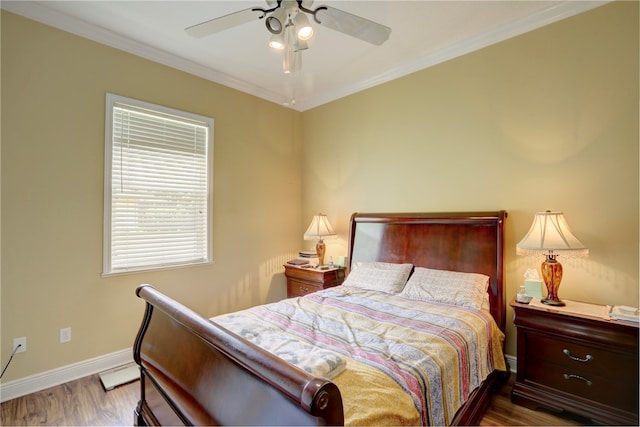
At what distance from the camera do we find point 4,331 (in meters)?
2.27

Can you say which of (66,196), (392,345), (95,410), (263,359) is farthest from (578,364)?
(66,196)

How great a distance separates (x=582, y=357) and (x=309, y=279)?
242cm

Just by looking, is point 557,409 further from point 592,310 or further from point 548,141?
point 548,141

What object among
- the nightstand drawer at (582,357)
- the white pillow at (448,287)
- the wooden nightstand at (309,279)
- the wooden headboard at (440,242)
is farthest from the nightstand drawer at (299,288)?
the nightstand drawer at (582,357)

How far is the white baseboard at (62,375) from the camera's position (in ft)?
7.47

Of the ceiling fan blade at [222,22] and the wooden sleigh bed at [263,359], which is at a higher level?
the ceiling fan blade at [222,22]

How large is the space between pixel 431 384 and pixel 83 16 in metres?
3.53

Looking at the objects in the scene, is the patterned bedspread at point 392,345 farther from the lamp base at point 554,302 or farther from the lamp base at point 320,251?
the lamp base at point 320,251

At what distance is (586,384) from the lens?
199 centimetres

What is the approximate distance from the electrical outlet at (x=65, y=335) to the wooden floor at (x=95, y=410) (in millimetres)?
342

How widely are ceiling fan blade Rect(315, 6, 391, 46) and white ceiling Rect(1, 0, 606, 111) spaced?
62cm

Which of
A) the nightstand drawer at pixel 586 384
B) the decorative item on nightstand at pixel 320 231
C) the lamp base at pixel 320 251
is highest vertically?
the decorative item on nightstand at pixel 320 231

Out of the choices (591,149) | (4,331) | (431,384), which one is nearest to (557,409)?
(431,384)

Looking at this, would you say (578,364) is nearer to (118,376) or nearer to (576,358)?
(576,358)
